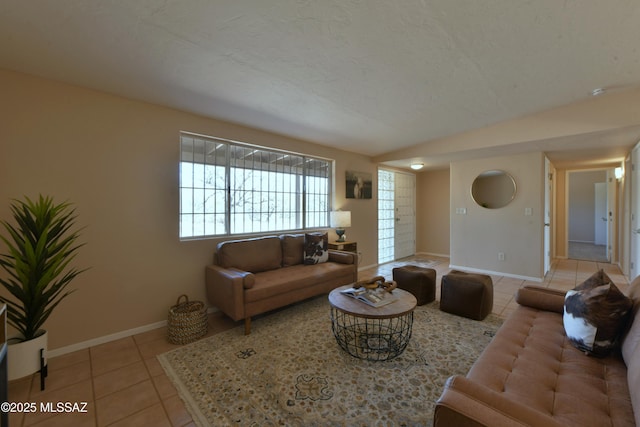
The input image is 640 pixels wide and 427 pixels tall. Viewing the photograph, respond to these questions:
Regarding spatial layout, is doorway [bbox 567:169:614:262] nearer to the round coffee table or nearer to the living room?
the living room

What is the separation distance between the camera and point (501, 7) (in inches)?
67.0

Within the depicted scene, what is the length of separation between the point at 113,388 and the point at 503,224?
540cm

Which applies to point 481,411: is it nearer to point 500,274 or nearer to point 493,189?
point 500,274

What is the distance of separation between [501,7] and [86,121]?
3.34 metres

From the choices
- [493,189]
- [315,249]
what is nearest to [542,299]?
[315,249]

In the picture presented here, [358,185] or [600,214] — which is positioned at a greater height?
[358,185]

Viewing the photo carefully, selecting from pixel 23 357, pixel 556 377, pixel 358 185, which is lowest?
pixel 23 357

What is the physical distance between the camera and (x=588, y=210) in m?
8.09

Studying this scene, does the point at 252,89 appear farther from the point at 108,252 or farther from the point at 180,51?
the point at 108,252

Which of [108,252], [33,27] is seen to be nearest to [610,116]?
[33,27]

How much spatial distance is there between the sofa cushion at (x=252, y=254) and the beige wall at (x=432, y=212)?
4597mm

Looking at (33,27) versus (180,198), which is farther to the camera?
(180,198)

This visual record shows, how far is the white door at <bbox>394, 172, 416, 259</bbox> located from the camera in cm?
613

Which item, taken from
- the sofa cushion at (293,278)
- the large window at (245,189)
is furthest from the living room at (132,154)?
the sofa cushion at (293,278)
